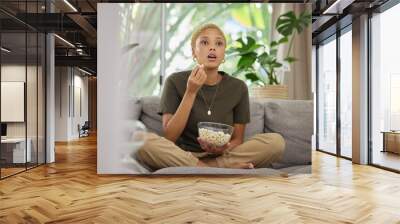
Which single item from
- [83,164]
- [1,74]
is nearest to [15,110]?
[1,74]

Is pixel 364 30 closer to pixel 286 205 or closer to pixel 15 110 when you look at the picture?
pixel 286 205

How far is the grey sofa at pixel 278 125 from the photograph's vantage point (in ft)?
21.9

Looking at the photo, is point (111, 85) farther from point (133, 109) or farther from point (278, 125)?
point (278, 125)

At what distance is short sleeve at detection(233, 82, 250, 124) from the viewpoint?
21.9 ft

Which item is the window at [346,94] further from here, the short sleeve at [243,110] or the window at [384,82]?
the short sleeve at [243,110]

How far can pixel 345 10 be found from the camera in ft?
26.1

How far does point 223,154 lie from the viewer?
263 inches

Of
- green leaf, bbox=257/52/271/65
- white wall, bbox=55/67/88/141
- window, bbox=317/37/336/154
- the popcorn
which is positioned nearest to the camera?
the popcorn

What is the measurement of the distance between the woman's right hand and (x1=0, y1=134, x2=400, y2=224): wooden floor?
4.44 ft

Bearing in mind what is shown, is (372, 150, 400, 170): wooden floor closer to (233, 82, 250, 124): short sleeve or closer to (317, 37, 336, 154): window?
(317, 37, 336, 154): window

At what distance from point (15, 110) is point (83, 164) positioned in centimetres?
184

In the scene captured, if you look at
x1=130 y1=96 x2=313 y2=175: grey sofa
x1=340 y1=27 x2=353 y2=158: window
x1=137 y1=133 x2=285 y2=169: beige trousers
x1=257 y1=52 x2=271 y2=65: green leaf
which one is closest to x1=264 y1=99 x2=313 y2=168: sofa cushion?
x1=130 y1=96 x2=313 y2=175: grey sofa

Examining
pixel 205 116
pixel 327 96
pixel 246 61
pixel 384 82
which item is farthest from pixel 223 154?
pixel 327 96

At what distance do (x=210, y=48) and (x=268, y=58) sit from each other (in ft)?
3.03
